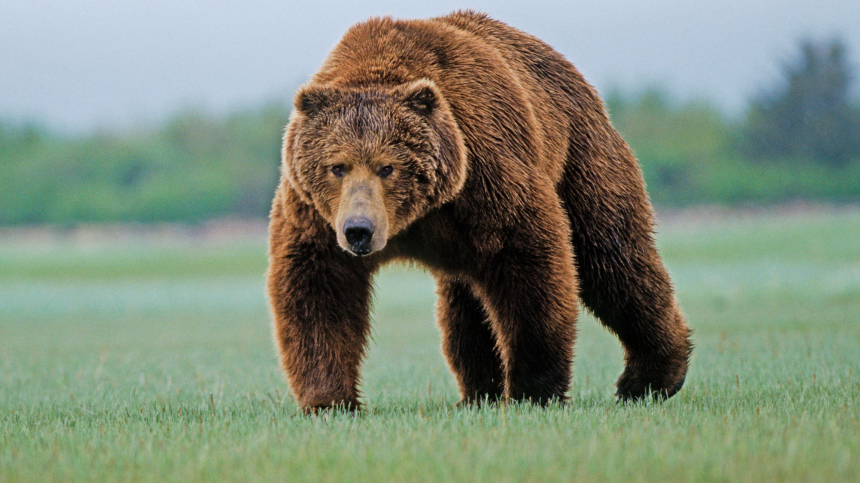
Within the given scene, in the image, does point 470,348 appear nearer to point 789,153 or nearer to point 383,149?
point 383,149

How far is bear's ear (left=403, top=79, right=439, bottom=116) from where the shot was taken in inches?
188

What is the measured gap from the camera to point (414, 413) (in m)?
5.18

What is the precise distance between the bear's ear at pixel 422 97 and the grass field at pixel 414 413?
1.56 meters

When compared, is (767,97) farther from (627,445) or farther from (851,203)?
(627,445)

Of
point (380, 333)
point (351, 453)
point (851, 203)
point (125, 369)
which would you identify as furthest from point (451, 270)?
point (851, 203)

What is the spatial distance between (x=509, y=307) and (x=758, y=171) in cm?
4934

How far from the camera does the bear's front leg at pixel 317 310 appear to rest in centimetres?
506

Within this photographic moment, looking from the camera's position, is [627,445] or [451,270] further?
[451,270]

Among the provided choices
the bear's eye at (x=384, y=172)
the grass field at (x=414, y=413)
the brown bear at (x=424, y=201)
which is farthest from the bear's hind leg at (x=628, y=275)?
the bear's eye at (x=384, y=172)

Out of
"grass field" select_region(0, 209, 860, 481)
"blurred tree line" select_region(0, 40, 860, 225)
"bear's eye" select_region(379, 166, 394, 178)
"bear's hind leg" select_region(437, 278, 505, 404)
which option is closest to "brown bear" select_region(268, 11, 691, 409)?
"bear's eye" select_region(379, 166, 394, 178)

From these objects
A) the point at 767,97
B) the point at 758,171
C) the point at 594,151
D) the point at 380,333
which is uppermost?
the point at 767,97

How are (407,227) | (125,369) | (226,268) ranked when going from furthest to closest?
(226,268)
(125,369)
(407,227)

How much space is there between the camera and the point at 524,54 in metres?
6.07

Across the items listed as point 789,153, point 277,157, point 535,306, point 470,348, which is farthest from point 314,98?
point 277,157
